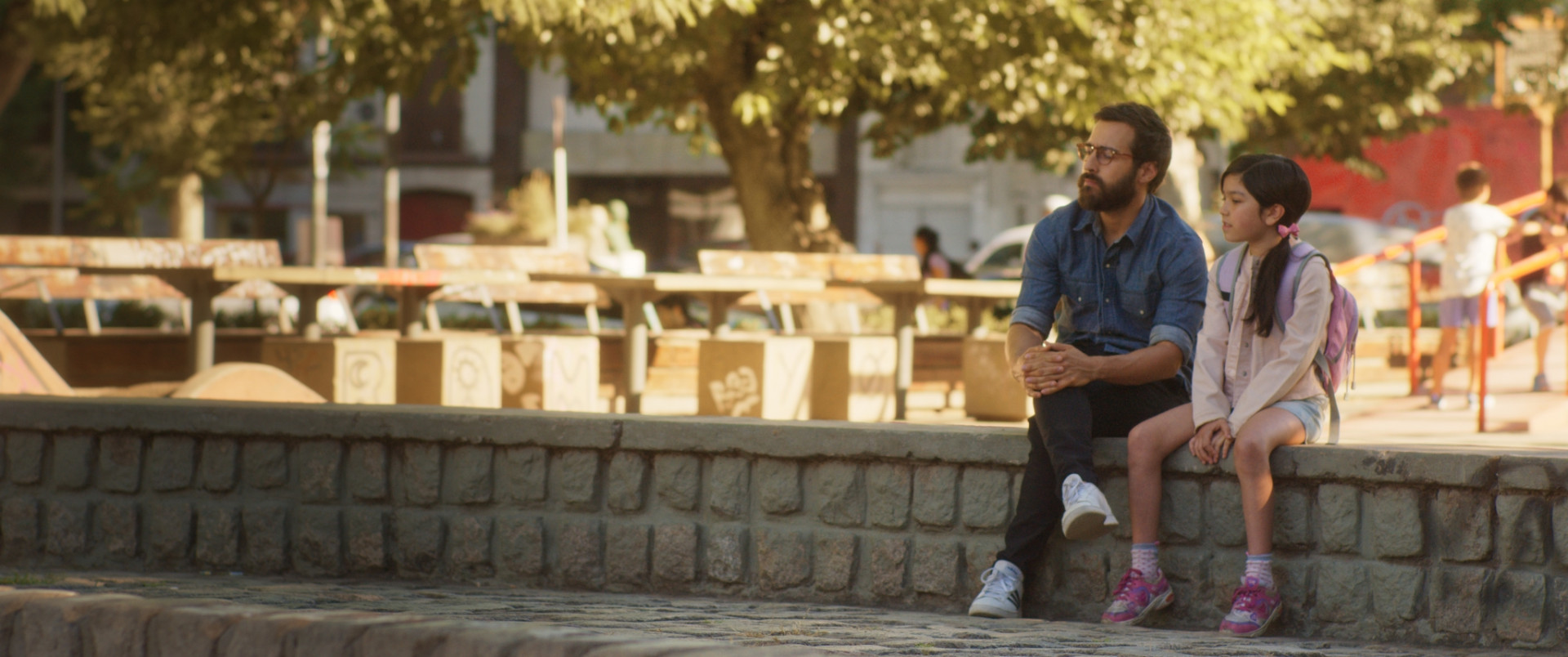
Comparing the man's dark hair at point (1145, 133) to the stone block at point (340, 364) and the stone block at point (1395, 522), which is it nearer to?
the stone block at point (1395, 522)

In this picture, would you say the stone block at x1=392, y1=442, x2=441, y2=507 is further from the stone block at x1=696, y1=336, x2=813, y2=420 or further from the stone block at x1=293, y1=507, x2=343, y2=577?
the stone block at x1=696, y1=336, x2=813, y2=420

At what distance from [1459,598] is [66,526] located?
422cm

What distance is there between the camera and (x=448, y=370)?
8.78 metres

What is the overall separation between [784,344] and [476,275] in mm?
1647

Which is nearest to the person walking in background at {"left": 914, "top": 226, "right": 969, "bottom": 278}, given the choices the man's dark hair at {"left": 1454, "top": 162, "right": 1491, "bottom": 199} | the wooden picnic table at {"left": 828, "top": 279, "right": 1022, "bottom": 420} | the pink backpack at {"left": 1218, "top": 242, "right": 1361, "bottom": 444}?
the wooden picnic table at {"left": 828, "top": 279, "right": 1022, "bottom": 420}

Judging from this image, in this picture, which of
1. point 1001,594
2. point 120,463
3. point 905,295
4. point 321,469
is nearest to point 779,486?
point 1001,594

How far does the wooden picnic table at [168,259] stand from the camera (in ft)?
27.1

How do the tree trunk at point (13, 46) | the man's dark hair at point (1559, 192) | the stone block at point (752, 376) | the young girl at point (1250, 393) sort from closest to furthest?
the young girl at point (1250, 393) → the stone block at point (752, 376) → the man's dark hair at point (1559, 192) → the tree trunk at point (13, 46)

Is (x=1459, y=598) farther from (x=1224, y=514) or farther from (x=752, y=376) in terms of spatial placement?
(x=752, y=376)

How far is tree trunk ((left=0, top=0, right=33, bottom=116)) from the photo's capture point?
12.6 m

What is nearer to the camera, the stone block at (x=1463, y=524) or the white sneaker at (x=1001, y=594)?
the stone block at (x=1463, y=524)

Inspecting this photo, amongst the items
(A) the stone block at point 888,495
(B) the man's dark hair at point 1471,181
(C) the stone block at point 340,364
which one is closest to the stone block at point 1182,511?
(A) the stone block at point 888,495

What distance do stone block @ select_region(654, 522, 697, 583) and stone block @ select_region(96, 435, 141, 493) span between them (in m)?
1.75

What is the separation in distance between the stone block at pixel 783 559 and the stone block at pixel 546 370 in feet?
14.0
